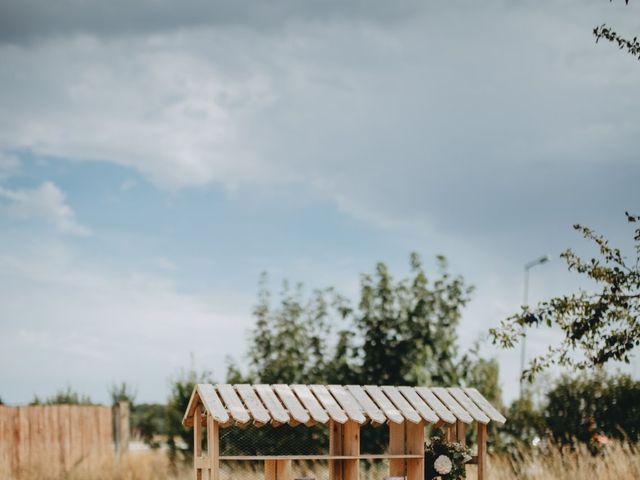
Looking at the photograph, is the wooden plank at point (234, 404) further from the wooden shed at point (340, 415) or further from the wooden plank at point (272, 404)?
the wooden plank at point (272, 404)

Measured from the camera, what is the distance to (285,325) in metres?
17.0

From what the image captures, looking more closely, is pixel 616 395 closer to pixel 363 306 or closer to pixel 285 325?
pixel 363 306

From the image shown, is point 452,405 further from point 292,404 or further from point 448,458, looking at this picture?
point 292,404

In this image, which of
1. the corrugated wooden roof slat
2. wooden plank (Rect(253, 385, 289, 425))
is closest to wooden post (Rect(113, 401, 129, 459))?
wooden plank (Rect(253, 385, 289, 425))

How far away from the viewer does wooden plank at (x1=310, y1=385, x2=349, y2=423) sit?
31.2 feet

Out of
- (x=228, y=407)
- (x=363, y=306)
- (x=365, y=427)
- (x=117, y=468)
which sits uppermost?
(x=363, y=306)

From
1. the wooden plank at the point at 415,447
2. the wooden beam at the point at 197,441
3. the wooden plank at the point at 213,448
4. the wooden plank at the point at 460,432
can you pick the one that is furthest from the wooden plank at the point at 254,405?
the wooden plank at the point at 460,432

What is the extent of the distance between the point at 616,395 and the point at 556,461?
333cm

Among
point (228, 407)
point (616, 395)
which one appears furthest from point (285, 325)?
point (228, 407)

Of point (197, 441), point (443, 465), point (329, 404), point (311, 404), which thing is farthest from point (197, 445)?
point (443, 465)

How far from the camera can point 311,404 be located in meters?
9.62

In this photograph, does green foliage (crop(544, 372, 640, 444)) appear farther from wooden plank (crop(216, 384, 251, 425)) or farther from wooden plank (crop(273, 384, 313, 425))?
wooden plank (crop(216, 384, 251, 425))

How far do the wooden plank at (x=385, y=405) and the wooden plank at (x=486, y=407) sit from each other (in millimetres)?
1223

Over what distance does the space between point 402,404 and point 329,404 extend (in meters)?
0.93
